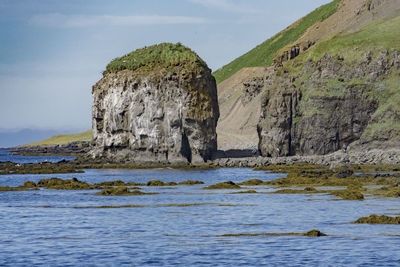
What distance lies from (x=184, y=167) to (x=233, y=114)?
9912 centimetres

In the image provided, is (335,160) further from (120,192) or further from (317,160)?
(120,192)

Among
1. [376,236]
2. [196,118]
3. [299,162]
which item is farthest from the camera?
[196,118]

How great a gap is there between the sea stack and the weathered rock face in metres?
10.2

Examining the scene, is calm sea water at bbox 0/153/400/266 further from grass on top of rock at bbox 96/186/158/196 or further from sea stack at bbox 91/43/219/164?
sea stack at bbox 91/43/219/164

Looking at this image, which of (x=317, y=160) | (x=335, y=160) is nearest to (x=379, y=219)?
(x=335, y=160)

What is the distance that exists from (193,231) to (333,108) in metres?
74.2

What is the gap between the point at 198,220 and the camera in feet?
135

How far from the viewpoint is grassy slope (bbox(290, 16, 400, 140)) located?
103938 mm

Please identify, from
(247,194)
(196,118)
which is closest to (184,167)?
(196,118)

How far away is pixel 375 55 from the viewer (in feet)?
366

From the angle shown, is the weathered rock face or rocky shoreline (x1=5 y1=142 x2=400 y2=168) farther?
the weathered rock face

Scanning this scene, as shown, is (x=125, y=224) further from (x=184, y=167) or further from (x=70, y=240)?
(x=184, y=167)

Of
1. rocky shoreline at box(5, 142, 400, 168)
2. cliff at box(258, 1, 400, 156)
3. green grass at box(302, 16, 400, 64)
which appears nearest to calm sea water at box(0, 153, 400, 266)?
rocky shoreline at box(5, 142, 400, 168)

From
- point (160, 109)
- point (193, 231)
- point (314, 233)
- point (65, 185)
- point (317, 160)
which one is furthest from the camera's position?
point (160, 109)
